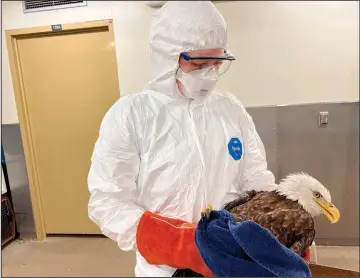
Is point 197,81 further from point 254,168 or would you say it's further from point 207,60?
point 254,168

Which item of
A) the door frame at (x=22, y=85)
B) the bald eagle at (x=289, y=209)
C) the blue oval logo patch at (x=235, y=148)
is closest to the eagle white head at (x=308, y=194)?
the bald eagle at (x=289, y=209)

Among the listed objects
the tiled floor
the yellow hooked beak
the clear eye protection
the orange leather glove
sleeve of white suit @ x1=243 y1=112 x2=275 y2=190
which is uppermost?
the clear eye protection

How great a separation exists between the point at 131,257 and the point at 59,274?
18.5 inches

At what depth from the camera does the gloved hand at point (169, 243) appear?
0.47 metres

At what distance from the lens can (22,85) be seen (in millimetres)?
606

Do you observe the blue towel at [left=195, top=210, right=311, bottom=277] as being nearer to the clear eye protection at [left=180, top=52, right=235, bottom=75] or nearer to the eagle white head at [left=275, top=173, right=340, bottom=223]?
the eagle white head at [left=275, top=173, right=340, bottom=223]

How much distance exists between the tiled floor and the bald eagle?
0.72ft

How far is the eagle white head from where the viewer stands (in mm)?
554

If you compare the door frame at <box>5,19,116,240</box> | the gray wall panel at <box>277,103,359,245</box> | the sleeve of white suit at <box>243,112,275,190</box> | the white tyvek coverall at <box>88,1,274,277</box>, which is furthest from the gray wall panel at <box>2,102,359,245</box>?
the door frame at <box>5,19,116,240</box>

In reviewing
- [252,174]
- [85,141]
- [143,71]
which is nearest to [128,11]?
[143,71]

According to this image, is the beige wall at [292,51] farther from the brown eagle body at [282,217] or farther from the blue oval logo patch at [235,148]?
the brown eagle body at [282,217]

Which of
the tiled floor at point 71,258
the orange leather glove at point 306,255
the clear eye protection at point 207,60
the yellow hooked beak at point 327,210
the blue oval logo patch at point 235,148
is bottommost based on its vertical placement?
the tiled floor at point 71,258

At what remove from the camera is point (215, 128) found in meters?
0.62

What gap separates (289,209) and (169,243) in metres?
0.23
